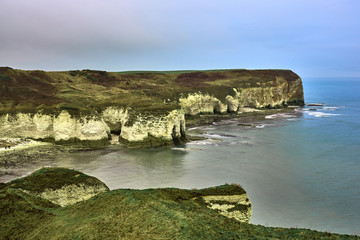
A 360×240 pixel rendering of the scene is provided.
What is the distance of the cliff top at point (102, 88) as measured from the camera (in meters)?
55.0

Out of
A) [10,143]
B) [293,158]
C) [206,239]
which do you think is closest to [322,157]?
[293,158]

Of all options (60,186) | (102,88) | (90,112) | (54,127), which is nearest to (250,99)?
(102,88)

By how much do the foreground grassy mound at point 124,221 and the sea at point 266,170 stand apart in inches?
395

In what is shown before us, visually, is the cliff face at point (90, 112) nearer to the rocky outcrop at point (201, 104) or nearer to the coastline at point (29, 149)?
the rocky outcrop at point (201, 104)

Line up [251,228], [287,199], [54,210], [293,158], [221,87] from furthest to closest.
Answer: [221,87]
[293,158]
[287,199]
[54,210]
[251,228]

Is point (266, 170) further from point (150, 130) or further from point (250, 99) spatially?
point (250, 99)

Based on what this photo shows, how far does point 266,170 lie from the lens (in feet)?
121

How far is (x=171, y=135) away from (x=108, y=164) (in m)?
14.5

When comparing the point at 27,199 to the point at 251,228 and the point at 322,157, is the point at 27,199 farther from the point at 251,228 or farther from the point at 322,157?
the point at 322,157

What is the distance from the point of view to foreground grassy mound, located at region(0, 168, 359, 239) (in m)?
11.8

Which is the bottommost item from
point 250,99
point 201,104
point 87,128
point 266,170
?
point 266,170

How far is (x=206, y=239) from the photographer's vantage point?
11305 mm

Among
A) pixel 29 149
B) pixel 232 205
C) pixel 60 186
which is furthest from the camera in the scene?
pixel 29 149

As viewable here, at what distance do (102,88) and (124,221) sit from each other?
75.8m
